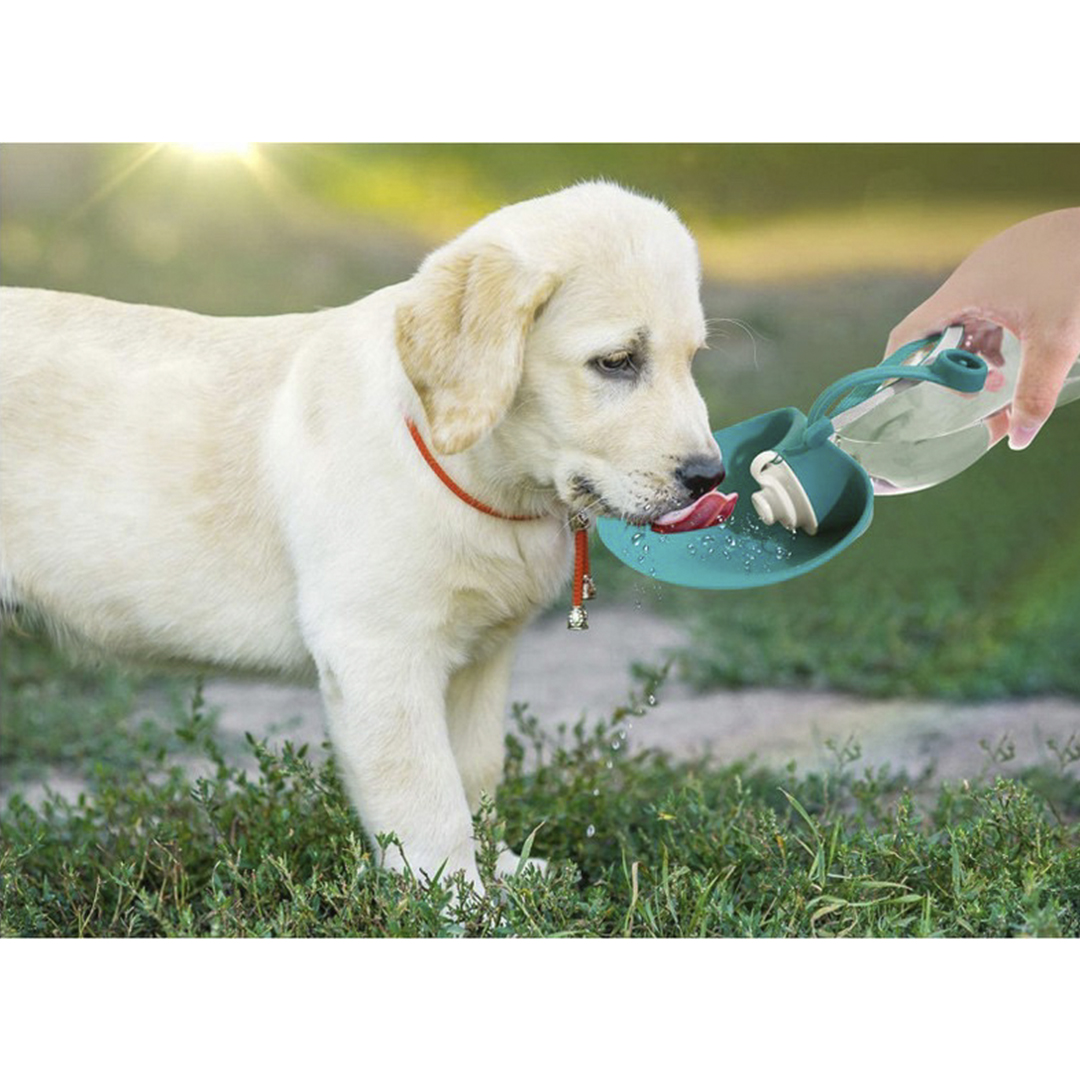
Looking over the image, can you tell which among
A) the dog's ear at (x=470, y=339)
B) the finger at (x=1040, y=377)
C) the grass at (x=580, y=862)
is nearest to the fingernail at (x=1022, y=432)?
the finger at (x=1040, y=377)

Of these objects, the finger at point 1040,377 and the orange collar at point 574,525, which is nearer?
the orange collar at point 574,525

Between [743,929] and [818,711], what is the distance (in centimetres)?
215

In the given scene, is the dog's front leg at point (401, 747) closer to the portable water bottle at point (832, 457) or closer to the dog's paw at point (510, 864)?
the dog's paw at point (510, 864)

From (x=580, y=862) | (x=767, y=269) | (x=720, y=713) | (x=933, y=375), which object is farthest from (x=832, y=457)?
(x=720, y=713)

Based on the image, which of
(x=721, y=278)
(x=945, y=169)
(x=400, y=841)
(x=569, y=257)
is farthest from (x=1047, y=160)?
(x=400, y=841)

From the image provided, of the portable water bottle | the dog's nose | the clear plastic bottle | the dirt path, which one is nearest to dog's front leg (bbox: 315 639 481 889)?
the portable water bottle

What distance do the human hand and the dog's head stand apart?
0.83 meters

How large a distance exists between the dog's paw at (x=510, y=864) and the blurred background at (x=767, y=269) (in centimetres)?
140

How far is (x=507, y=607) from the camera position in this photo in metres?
2.81

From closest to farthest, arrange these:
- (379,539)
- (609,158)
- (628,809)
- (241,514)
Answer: (379,539)
(241,514)
(628,809)
(609,158)

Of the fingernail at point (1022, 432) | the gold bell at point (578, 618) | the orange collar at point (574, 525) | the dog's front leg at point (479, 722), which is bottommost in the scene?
the dog's front leg at point (479, 722)

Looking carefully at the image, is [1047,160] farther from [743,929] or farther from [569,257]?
[743,929]

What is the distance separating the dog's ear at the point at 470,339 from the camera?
249 centimetres

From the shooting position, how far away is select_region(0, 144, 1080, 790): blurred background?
402 centimetres
